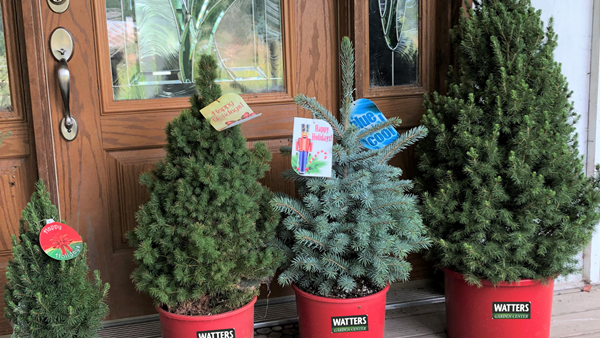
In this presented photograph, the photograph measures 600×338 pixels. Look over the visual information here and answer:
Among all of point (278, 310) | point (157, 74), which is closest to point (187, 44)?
point (157, 74)

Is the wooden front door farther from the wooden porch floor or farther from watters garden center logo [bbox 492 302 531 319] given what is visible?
watters garden center logo [bbox 492 302 531 319]

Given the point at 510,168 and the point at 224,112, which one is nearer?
the point at 224,112

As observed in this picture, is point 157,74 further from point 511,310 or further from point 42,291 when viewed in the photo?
point 511,310

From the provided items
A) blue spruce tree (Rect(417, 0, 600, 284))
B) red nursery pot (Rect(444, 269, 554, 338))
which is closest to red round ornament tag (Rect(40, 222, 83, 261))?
blue spruce tree (Rect(417, 0, 600, 284))

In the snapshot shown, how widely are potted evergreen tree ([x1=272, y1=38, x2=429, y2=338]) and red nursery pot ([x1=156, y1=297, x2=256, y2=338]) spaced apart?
0.21 metres

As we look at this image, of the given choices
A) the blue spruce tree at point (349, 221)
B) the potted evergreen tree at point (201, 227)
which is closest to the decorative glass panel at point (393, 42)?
the blue spruce tree at point (349, 221)

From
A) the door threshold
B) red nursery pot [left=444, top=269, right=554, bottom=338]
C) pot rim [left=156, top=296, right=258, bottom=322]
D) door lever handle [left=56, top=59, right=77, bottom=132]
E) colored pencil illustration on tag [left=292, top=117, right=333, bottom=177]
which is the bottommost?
the door threshold

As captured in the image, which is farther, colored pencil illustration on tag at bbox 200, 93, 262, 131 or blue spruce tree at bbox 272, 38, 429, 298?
blue spruce tree at bbox 272, 38, 429, 298

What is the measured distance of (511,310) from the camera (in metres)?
1.92

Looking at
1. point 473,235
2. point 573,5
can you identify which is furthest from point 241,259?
point 573,5

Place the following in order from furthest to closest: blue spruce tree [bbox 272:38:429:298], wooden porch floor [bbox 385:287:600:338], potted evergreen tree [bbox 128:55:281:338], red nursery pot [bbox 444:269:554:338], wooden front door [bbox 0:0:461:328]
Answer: wooden porch floor [bbox 385:287:600:338] < wooden front door [bbox 0:0:461:328] < red nursery pot [bbox 444:269:554:338] < blue spruce tree [bbox 272:38:429:298] < potted evergreen tree [bbox 128:55:281:338]

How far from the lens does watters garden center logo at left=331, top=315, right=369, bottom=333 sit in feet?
5.99

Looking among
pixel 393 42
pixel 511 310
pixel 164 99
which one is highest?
pixel 393 42

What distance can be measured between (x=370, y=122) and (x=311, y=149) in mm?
290
